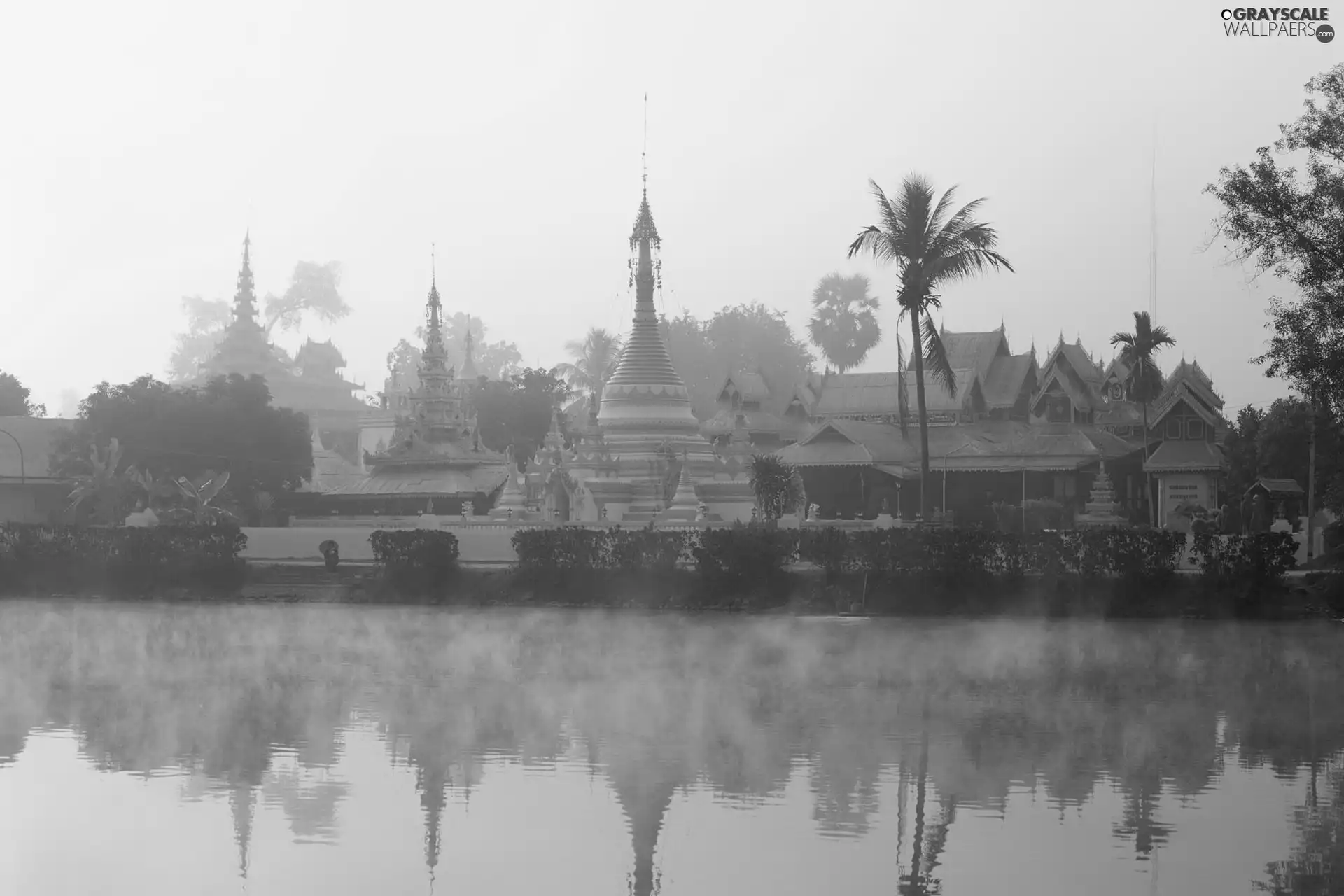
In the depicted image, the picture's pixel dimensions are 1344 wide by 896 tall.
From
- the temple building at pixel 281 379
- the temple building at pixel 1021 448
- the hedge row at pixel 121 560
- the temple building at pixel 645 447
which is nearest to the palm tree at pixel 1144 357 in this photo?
the temple building at pixel 1021 448

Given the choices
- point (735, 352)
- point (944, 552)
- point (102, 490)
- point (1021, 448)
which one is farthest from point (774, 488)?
point (735, 352)

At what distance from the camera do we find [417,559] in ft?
121

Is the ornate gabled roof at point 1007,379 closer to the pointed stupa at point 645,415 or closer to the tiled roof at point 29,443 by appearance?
the pointed stupa at point 645,415

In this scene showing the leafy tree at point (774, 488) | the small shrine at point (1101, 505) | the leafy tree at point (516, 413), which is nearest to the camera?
the small shrine at point (1101, 505)

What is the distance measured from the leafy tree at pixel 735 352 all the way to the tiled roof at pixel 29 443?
38082mm

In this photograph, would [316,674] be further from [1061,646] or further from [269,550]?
[269,550]

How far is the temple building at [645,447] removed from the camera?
46.3m

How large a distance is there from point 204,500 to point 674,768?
3264cm

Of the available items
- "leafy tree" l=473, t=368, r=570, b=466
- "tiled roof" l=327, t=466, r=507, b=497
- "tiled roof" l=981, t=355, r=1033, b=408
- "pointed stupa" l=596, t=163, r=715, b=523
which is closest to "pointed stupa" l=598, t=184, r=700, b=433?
"pointed stupa" l=596, t=163, r=715, b=523

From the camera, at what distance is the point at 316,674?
22.2 metres

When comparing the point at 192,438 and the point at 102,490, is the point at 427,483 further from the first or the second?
the point at 102,490

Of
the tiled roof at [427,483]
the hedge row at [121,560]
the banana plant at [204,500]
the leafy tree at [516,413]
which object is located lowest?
the hedge row at [121,560]

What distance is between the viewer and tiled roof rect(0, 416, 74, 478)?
5656 centimetres

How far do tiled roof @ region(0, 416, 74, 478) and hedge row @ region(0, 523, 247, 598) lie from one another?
16297 millimetres
